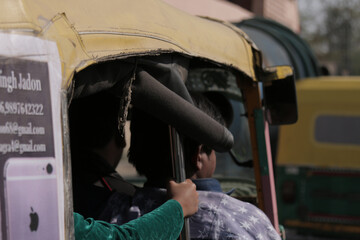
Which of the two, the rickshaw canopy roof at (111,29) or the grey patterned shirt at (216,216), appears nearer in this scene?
the rickshaw canopy roof at (111,29)

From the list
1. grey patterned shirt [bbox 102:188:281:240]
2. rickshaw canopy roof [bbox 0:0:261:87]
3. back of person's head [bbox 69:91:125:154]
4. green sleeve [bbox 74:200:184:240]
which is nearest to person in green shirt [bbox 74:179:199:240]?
green sleeve [bbox 74:200:184:240]

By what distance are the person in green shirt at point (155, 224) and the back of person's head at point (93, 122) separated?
74 centimetres

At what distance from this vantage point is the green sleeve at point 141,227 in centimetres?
165

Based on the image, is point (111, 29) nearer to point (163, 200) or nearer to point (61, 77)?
point (61, 77)

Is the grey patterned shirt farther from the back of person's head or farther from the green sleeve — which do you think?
the back of person's head

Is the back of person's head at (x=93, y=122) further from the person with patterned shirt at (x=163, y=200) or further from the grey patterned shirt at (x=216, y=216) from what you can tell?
the grey patterned shirt at (x=216, y=216)

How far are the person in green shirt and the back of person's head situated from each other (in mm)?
744

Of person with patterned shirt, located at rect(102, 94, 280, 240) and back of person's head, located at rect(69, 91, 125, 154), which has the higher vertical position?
back of person's head, located at rect(69, 91, 125, 154)

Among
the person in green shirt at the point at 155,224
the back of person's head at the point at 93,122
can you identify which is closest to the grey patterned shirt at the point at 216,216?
the person in green shirt at the point at 155,224

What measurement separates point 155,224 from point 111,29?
0.53 m

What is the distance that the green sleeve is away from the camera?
5.42 feet

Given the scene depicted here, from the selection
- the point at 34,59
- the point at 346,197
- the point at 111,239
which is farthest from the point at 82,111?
the point at 346,197

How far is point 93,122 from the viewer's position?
9.71 ft

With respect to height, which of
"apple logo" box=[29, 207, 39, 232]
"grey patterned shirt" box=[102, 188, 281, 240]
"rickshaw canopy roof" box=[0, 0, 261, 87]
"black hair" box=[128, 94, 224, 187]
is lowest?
"grey patterned shirt" box=[102, 188, 281, 240]
